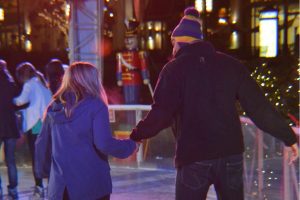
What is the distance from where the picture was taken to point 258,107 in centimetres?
331

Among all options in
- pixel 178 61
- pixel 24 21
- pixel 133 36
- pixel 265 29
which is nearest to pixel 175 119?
pixel 178 61

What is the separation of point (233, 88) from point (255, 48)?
81.1ft

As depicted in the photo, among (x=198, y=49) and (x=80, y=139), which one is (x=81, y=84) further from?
(x=198, y=49)

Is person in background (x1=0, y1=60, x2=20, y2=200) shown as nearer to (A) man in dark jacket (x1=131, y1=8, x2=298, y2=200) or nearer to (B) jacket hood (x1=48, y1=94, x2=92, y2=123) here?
(B) jacket hood (x1=48, y1=94, x2=92, y2=123)

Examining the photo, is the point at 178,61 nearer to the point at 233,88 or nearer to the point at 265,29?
the point at 233,88

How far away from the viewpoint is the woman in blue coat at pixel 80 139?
354 centimetres

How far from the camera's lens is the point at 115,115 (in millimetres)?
8664

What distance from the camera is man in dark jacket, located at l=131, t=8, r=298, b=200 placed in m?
3.23

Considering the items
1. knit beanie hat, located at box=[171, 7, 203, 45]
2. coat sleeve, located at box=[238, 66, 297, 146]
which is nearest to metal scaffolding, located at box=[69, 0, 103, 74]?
knit beanie hat, located at box=[171, 7, 203, 45]

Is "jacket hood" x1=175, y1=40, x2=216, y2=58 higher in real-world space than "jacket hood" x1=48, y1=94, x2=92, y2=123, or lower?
higher

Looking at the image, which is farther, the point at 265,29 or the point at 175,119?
the point at 265,29

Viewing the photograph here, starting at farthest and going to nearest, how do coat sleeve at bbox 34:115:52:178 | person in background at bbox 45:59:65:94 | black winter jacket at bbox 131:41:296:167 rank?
person in background at bbox 45:59:65:94 → coat sleeve at bbox 34:115:52:178 → black winter jacket at bbox 131:41:296:167

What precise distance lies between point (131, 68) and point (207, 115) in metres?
7.89

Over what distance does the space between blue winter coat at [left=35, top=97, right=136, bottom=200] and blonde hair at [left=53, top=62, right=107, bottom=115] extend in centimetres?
5
